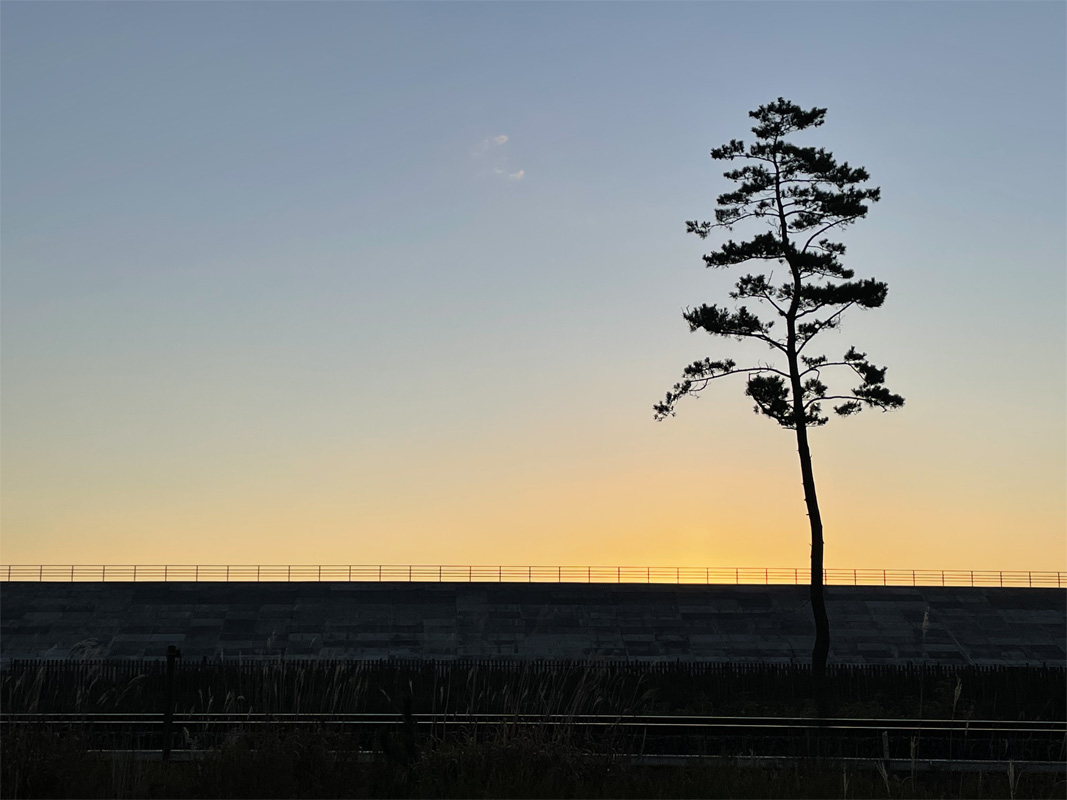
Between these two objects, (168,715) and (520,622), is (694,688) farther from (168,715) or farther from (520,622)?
(168,715)

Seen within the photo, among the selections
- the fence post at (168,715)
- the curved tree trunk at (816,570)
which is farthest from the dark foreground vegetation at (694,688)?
the fence post at (168,715)

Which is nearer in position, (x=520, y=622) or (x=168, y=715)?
(x=168, y=715)

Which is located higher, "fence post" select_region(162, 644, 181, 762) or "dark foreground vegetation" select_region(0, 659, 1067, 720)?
"fence post" select_region(162, 644, 181, 762)

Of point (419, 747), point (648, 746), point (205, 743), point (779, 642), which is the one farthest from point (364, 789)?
point (779, 642)

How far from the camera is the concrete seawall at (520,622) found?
40.9 m

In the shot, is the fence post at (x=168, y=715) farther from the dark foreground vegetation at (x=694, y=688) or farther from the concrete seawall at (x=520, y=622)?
the concrete seawall at (x=520, y=622)

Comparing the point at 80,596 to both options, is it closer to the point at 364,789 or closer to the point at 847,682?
the point at 847,682

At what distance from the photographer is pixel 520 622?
42625 mm

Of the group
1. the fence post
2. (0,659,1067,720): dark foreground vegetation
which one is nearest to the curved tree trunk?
(0,659,1067,720): dark foreground vegetation

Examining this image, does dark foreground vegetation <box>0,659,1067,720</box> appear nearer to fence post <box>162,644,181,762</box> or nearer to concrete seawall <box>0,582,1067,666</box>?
concrete seawall <box>0,582,1067,666</box>

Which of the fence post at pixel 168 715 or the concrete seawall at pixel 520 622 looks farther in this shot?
the concrete seawall at pixel 520 622

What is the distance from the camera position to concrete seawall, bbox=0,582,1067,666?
4094cm

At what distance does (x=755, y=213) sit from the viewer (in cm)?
3409

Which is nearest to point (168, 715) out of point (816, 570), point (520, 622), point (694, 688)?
point (694, 688)
